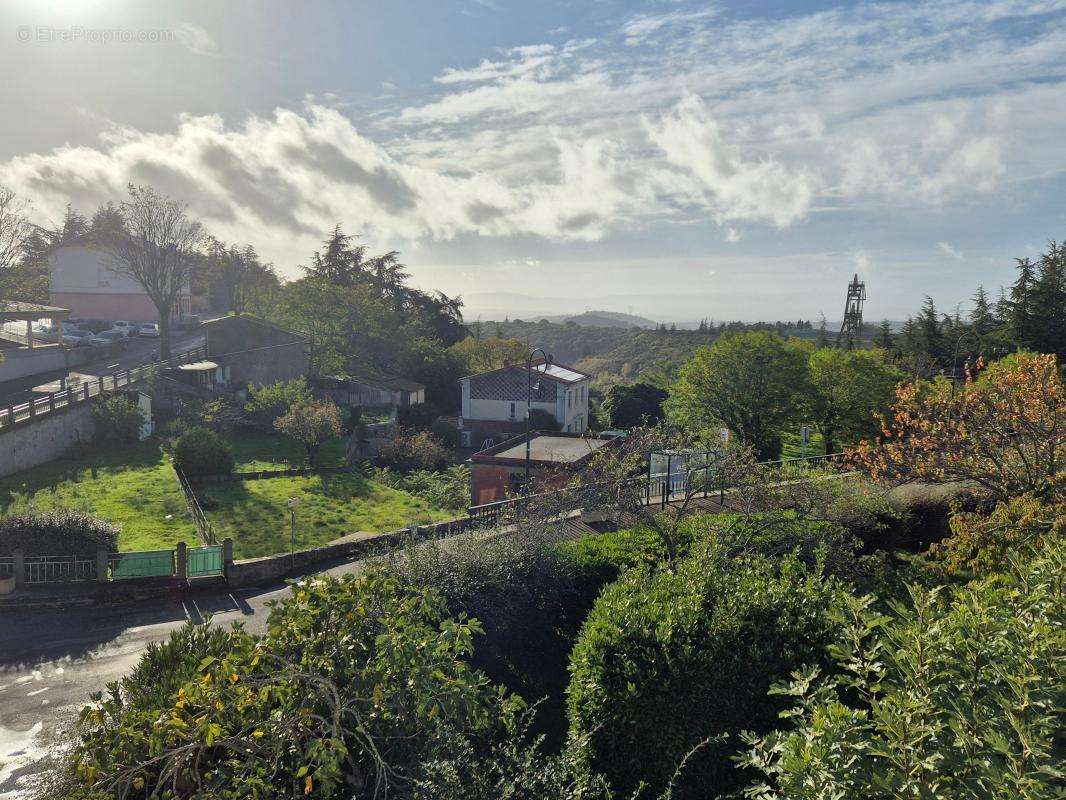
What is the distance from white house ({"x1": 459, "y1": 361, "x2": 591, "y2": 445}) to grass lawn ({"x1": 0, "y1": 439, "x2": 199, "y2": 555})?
2475 cm

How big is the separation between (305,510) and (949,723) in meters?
25.9

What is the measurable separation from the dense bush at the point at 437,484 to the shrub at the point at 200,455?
8.07m

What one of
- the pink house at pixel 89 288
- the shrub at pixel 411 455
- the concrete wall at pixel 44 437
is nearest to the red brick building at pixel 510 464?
the shrub at pixel 411 455

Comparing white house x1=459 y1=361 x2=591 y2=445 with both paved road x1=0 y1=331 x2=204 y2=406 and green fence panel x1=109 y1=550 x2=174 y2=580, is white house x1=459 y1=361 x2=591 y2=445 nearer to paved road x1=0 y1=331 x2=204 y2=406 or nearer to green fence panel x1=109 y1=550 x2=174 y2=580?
paved road x1=0 y1=331 x2=204 y2=406

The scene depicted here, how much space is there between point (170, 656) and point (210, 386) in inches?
1511

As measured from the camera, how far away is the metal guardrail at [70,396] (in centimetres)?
2698

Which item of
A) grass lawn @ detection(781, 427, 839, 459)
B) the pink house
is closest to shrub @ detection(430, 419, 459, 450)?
grass lawn @ detection(781, 427, 839, 459)

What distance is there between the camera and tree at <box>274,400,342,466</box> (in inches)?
1427

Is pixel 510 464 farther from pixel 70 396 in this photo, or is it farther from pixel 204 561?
pixel 70 396

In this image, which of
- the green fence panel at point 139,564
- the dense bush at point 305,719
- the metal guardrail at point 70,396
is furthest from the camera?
the metal guardrail at point 70,396

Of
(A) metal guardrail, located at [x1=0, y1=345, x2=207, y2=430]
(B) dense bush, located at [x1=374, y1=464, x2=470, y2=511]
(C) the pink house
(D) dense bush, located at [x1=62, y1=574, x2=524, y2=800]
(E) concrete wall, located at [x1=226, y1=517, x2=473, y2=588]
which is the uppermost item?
(C) the pink house

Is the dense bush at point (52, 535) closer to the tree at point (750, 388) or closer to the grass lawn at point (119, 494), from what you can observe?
the grass lawn at point (119, 494)

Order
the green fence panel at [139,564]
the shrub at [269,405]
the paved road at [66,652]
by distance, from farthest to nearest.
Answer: the shrub at [269,405], the green fence panel at [139,564], the paved road at [66,652]

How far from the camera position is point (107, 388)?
114 feet
